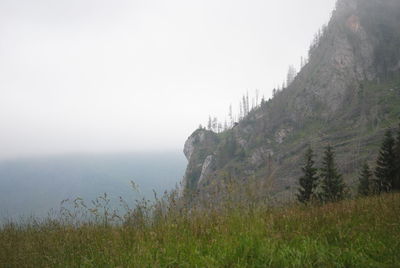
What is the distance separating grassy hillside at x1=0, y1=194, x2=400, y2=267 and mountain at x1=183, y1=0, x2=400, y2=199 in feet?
300

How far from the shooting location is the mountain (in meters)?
106

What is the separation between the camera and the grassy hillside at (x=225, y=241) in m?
2.93

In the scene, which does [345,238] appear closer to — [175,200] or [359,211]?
[359,211]

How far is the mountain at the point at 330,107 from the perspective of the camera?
348ft

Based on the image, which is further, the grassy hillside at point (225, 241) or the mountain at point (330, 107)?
the mountain at point (330, 107)

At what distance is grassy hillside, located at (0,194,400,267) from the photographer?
2.93 m

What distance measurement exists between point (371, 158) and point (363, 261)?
3761 inches

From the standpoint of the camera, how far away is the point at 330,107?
134125 millimetres

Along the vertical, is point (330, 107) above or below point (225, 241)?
above

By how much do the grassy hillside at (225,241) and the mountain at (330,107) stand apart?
91.6m

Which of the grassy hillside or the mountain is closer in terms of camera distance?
the grassy hillside

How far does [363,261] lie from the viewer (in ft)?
8.88

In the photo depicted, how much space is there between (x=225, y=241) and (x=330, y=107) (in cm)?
15206

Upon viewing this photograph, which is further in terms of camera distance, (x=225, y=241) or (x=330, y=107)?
(x=330, y=107)
